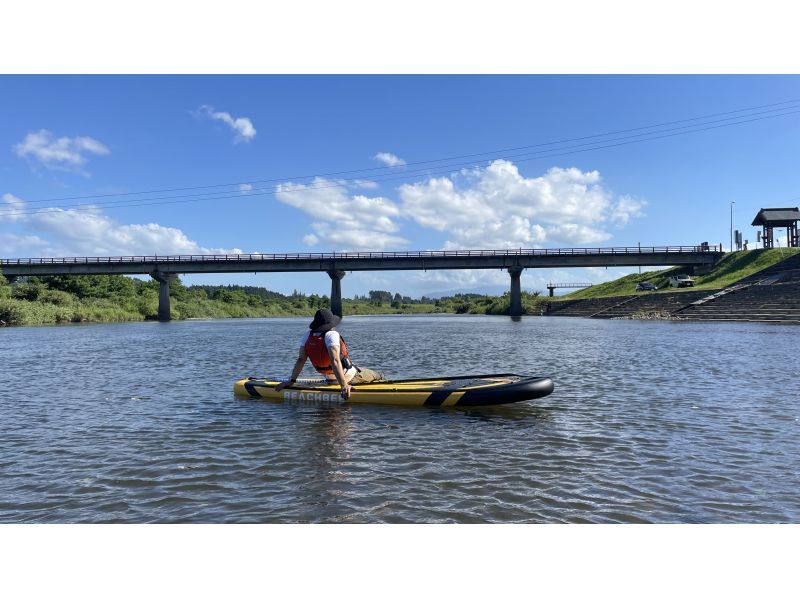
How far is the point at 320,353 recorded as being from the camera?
13.3 m

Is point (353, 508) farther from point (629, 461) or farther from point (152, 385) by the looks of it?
point (152, 385)

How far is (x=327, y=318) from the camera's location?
12.7 metres

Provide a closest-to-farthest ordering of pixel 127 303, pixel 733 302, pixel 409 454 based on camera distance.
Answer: pixel 409 454 → pixel 733 302 → pixel 127 303

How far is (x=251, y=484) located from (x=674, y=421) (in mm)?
8334

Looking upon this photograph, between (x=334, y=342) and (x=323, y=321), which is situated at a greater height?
(x=323, y=321)

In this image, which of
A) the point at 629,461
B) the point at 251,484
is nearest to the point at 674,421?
the point at 629,461

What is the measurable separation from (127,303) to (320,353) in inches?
3501

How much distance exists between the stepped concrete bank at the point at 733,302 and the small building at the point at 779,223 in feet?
53.7

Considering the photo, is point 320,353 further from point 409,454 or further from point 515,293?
point 515,293

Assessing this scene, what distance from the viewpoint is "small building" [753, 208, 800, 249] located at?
2913 inches

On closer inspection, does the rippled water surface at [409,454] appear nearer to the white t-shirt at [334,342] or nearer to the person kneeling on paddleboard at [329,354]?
the person kneeling on paddleboard at [329,354]

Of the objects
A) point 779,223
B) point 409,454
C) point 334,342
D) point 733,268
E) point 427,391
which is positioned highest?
point 779,223

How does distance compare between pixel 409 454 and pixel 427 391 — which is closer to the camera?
pixel 409 454

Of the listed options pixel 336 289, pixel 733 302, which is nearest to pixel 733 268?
pixel 733 302
